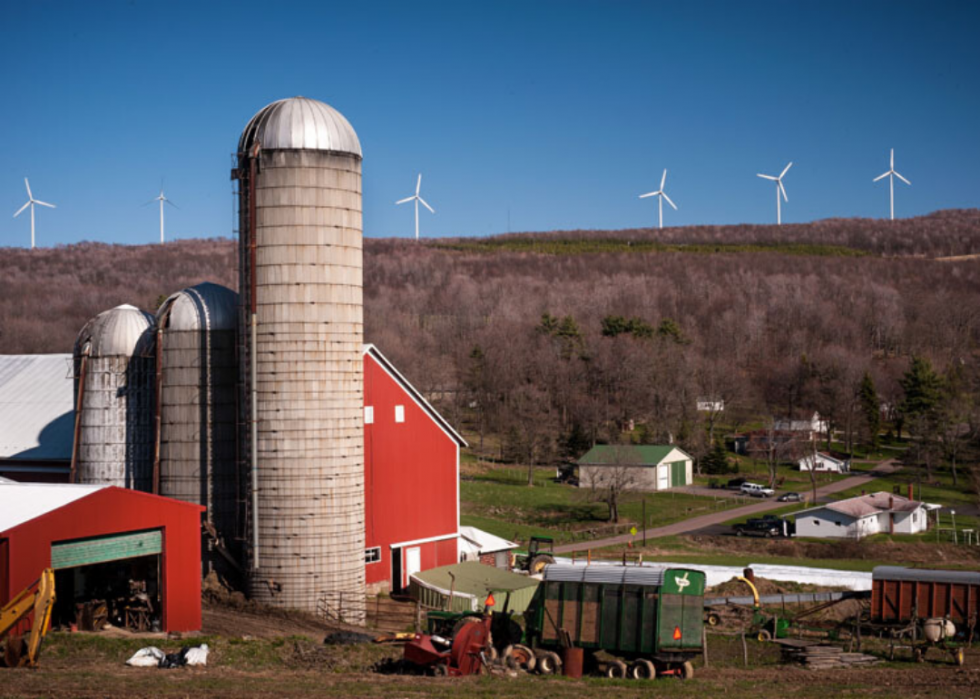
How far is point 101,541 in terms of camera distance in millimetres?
26484

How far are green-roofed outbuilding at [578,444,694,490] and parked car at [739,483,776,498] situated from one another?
16.6ft

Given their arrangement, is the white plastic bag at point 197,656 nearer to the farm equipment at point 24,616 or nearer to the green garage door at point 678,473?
the farm equipment at point 24,616

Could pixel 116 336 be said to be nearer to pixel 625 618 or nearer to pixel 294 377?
pixel 294 377

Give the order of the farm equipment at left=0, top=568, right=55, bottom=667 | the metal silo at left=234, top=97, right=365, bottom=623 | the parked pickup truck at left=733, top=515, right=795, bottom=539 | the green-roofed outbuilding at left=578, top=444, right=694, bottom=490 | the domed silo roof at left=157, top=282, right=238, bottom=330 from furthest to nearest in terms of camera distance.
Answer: the green-roofed outbuilding at left=578, top=444, right=694, bottom=490
the parked pickup truck at left=733, top=515, right=795, bottom=539
the domed silo roof at left=157, top=282, right=238, bottom=330
the metal silo at left=234, top=97, right=365, bottom=623
the farm equipment at left=0, top=568, right=55, bottom=667

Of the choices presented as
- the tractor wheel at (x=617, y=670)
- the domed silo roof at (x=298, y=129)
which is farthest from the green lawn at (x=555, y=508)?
the tractor wheel at (x=617, y=670)

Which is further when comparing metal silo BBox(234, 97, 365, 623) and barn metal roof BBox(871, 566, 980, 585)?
metal silo BBox(234, 97, 365, 623)

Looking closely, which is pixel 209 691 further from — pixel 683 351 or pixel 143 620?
pixel 683 351

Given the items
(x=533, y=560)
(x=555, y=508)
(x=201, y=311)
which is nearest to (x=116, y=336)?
(x=201, y=311)

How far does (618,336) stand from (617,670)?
87.5 metres

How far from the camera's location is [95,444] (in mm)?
34969

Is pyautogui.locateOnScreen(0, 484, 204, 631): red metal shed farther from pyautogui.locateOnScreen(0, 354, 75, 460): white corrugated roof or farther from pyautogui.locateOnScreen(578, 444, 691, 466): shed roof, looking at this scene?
pyautogui.locateOnScreen(578, 444, 691, 466): shed roof

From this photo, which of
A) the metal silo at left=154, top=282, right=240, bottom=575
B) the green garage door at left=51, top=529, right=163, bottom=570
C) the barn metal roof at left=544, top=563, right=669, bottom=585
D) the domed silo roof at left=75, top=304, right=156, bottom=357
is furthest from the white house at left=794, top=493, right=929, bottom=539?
the green garage door at left=51, top=529, right=163, bottom=570

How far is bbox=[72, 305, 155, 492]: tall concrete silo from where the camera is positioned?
3469cm

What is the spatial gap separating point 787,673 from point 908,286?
18088 centimetres
